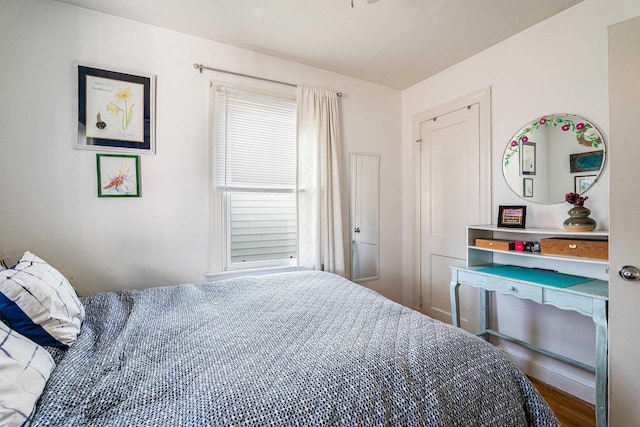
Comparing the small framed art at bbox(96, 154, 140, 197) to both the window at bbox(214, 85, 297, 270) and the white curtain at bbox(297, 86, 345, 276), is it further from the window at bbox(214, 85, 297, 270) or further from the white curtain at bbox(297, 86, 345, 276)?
the white curtain at bbox(297, 86, 345, 276)

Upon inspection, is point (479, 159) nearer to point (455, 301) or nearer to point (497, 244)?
point (497, 244)

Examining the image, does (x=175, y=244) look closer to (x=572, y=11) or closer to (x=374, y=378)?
(x=374, y=378)

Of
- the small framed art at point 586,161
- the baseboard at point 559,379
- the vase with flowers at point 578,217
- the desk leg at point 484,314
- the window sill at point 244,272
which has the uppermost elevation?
the small framed art at point 586,161

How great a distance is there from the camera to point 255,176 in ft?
8.60

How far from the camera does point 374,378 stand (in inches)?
36.3

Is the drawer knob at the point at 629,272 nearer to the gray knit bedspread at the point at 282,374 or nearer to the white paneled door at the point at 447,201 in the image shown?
the gray knit bedspread at the point at 282,374

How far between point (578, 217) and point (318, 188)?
1.96 m

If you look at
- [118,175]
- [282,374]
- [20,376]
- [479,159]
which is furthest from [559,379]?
[118,175]

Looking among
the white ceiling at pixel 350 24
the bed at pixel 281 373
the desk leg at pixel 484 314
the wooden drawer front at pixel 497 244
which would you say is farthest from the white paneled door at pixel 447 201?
the bed at pixel 281 373

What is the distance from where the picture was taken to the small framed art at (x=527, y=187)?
2266 millimetres

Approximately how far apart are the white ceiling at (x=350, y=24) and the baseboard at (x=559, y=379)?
8.66 feet

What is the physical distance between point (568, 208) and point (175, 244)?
300cm

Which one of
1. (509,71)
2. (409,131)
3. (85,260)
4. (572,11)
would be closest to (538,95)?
(509,71)

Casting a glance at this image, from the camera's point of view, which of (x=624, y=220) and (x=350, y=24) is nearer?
(x=624, y=220)
